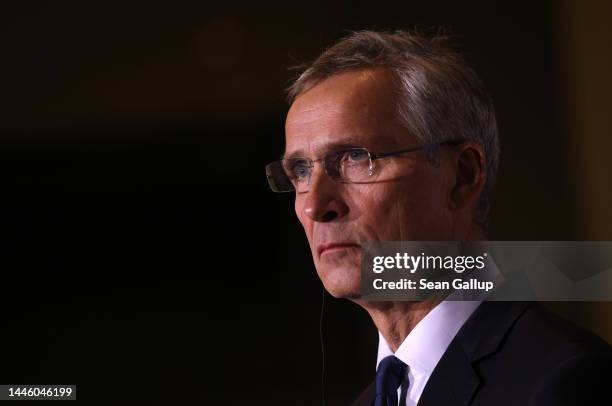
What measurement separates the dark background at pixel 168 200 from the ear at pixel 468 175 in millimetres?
208

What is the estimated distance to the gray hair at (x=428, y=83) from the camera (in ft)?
4.28

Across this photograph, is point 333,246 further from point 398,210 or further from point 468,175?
point 468,175

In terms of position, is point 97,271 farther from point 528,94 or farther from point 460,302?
point 528,94

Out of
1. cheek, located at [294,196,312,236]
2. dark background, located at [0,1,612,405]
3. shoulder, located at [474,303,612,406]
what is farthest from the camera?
dark background, located at [0,1,612,405]

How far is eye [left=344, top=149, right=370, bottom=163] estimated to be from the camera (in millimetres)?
1304

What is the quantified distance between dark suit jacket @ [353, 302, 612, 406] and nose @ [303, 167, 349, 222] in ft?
0.94

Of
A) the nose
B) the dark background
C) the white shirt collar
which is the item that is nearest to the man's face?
the nose

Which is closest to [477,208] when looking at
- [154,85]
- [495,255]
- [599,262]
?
[495,255]

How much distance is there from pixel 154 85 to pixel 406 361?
0.80 m

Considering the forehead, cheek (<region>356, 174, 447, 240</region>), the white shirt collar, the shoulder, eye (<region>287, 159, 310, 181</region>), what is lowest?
the shoulder

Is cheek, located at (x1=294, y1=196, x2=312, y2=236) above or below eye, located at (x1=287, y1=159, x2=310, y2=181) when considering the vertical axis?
below

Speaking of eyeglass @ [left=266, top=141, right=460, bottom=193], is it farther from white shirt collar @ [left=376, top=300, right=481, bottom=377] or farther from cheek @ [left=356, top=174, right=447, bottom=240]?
white shirt collar @ [left=376, top=300, right=481, bottom=377]

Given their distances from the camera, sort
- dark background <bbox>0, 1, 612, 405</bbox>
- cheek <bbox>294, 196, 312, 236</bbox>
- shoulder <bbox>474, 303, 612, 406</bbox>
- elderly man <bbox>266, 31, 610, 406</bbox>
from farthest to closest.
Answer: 1. dark background <bbox>0, 1, 612, 405</bbox>
2. cheek <bbox>294, 196, 312, 236</bbox>
3. elderly man <bbox>266, 31, 610, 406</bbox>
4. shoulder <bbox>474, 303, 612, 406</bbox>

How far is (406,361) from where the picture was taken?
127 cm
